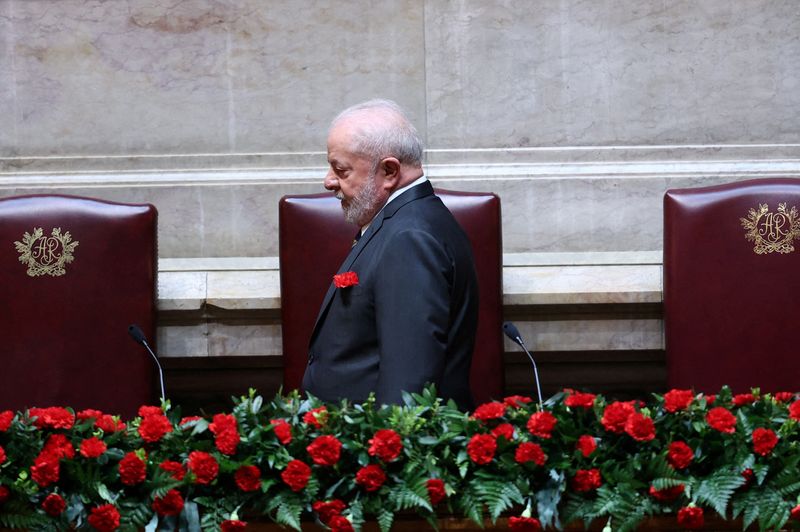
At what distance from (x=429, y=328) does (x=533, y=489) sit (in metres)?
0.59

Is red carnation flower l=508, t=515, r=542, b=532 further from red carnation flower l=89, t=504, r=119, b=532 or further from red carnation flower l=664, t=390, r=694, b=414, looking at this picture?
red carnation flower l=89, t=504, r=119, b=532

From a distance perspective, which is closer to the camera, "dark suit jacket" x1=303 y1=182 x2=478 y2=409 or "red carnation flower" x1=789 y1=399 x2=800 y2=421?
"red carnation flower" x1=789 y1=399 x2=800 y2=421

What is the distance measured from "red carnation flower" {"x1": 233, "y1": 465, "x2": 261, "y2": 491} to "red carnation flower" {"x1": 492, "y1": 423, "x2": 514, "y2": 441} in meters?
0.40

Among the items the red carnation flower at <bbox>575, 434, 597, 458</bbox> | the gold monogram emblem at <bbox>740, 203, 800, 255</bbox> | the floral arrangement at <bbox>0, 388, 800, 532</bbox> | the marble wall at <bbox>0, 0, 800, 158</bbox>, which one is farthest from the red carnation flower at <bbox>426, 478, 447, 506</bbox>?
the marble wall at <bbox>0, 0, 800, 158</bbox>

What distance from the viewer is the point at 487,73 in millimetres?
4043

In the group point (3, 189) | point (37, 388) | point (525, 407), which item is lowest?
point (37, 388)

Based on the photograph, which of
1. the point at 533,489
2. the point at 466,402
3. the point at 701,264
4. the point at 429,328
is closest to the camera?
the point at 533,489

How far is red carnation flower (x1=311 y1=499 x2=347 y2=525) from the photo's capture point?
180 cm

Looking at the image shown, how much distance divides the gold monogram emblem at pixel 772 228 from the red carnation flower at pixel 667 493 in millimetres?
1711

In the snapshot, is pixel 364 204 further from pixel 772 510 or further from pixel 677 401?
pixel 772 510

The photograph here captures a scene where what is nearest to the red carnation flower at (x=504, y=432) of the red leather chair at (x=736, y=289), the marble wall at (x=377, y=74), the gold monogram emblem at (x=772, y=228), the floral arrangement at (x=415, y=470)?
the floral arrangement at (x=415, y=470)

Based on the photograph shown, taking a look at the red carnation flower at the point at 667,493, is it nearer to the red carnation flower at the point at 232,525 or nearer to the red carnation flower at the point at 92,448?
the red carnation flower at the point at 232,525

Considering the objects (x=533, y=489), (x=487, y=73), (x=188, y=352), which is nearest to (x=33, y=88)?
(x=188, y=352)

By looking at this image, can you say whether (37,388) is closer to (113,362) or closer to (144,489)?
(113,362)
